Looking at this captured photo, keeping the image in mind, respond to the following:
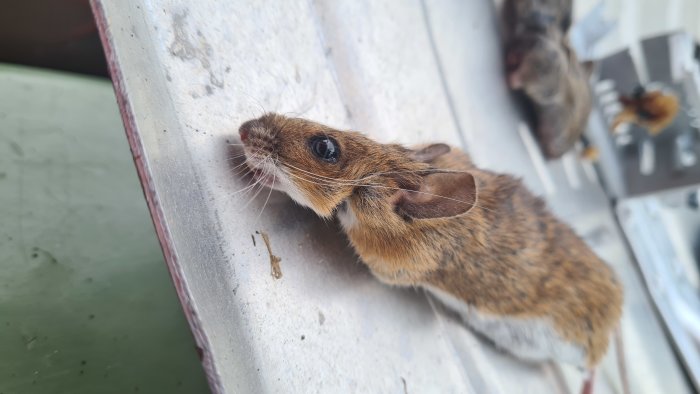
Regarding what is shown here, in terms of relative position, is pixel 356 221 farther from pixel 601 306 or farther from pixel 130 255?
pixel 601 306

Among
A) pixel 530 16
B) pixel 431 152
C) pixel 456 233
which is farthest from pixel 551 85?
pixel 456 233

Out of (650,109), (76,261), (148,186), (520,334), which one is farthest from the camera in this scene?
(650,109)

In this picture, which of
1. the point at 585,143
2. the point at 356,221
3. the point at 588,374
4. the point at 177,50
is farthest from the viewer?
the point at 585,143

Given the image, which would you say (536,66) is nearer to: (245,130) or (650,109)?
(650,109)

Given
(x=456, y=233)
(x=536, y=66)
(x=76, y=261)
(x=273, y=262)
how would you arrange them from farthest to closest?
(x=536, y=66)
(x=456, y=233)
(x=76, y=261)
(x=273, y=262)

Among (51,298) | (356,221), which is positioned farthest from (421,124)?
(51,298)

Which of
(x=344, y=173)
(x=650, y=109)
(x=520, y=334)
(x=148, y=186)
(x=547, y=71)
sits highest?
(x=148, y=186)

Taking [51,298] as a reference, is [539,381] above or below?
below

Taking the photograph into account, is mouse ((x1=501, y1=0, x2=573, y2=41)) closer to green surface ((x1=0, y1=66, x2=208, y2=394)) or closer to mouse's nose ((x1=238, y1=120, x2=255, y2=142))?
mouse's nose ((x1=238, y1=120, x2=255, y2=142))
